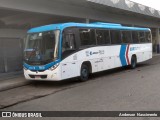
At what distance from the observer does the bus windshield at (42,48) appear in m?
12.5

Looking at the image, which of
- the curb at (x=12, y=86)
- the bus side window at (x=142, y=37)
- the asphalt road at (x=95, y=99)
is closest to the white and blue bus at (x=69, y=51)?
the curb at (x=12, y=86)

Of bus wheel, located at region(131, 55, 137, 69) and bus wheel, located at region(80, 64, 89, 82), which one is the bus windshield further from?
bus wheel, located at region(131, 55, 137, 69)

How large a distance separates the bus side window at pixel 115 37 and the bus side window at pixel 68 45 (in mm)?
4142

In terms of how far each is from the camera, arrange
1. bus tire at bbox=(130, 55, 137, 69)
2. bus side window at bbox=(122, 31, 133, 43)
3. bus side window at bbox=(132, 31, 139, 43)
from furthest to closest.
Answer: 1. bus side window at bbox=(132, 31, 139, 43)
2. bus tire at bbox=(130, 55, 137, 69)
3. bus side window at bbox=(122, 31, 133, 43)

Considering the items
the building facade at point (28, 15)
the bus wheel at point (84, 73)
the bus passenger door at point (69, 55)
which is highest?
the building facade at point (28, 15)

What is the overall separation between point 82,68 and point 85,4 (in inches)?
263

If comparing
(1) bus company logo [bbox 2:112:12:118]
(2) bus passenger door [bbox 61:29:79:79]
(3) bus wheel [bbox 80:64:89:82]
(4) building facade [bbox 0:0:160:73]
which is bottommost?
(1) bus company logo [bbox 2:112:12:118]

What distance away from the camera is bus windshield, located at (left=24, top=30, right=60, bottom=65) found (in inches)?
492

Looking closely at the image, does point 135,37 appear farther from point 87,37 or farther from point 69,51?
point 69,51

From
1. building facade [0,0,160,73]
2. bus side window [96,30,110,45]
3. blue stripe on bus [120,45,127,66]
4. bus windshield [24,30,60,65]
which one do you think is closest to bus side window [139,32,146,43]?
building facade [0,0,160,73]

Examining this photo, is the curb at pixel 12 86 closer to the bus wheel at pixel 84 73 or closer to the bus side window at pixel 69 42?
the bus wheel at pixel 84 73

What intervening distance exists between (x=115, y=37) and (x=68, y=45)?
5.08 meters

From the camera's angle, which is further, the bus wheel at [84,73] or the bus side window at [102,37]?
the bus side window at [102,37]

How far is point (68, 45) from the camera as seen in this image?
13.0 m
